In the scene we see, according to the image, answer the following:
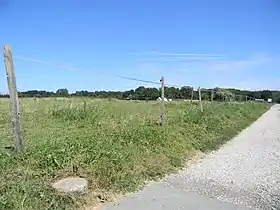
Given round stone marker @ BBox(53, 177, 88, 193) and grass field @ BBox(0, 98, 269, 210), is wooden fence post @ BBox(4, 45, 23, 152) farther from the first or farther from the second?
round stone marker @ BBox(53, 177, 88, 193)

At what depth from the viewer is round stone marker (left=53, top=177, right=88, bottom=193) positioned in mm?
4773

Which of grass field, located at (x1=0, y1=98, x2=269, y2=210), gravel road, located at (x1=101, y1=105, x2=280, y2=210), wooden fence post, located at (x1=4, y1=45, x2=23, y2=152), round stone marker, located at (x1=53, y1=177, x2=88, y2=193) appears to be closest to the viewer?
grass field, located at (x1=0, y1=98, x2=269, y2=210)

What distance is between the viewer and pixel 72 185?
4.86 m

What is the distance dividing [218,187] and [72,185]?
8.34 ft

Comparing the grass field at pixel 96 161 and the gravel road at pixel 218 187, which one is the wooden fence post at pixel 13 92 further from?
the gravel road at pixel 218 187

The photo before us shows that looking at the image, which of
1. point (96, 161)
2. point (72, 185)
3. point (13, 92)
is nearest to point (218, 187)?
point (96, 161)

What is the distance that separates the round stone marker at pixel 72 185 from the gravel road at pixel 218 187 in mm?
402

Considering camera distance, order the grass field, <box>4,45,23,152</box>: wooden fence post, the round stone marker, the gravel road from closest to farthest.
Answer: the grass field → the round stone marker → the gravel road → <box>4,45,23,152</box>: wooden fence post

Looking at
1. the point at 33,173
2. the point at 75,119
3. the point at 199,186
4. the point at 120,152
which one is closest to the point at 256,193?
the point at 199,186

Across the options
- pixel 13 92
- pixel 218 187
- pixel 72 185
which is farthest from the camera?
pixel 218 187

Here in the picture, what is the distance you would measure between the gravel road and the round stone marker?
1.32 ft

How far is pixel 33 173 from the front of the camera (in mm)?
5145

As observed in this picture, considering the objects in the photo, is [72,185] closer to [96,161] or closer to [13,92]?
[96,161]

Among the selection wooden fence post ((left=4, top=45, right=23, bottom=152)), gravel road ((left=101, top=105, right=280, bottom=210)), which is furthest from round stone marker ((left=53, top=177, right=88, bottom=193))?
wooden fence post ((left=4, top=45, right=23, bottom=152))
